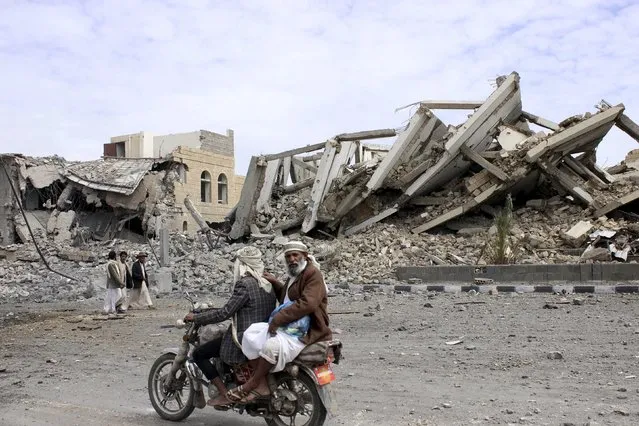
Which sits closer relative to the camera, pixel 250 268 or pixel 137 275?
pixel 250 268

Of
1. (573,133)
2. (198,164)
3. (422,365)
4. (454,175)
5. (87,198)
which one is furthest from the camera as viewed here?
(198,164)

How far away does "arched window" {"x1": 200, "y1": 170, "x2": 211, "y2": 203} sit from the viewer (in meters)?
34.0

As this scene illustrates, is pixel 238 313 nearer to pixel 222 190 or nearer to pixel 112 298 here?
pixel 112 298

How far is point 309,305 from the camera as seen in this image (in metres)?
A: 3.69

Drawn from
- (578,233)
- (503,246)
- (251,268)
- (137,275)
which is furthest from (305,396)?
(578,233)

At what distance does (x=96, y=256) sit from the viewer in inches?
862

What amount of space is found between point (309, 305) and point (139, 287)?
29.8 ft

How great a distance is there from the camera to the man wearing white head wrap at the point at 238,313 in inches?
154

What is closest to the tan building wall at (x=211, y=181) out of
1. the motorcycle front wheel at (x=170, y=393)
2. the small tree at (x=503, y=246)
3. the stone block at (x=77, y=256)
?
the stone block at (x=77, y=256)

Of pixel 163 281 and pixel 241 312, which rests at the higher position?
pixel 241 312

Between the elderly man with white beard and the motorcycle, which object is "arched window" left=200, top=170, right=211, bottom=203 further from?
the elderly man with white beard

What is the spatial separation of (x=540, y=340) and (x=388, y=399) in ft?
9.04

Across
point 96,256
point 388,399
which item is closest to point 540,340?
point 388,399

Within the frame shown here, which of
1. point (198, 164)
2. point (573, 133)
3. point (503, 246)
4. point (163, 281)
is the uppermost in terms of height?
point (198, 164)
